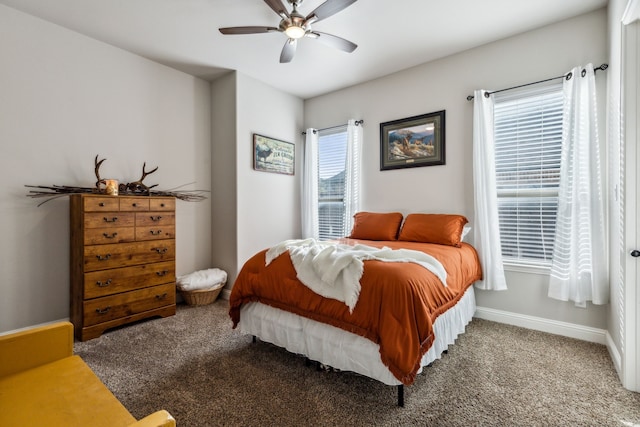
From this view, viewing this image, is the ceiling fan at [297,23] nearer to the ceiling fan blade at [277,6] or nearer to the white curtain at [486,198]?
the ceiling fan blade at [277,6]

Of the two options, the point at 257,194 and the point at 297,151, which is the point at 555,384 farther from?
the point at 297,151

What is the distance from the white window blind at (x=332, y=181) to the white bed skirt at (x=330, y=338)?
2.10 meters

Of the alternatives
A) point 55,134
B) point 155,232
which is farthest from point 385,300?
point 55,134

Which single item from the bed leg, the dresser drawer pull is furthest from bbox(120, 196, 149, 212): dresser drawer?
the bed leg

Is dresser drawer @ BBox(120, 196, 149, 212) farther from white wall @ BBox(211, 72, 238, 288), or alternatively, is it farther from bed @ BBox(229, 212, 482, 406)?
bed @ BBox(229, 212, 482, 406)

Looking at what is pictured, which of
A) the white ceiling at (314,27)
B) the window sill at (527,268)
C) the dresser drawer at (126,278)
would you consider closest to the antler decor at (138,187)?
the dresser drawer at (126,278)

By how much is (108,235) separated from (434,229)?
305 centimetres

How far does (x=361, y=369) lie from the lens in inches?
68.5

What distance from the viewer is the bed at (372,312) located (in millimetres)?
1588

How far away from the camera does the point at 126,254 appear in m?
2.78

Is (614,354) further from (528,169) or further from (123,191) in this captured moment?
(123,191)

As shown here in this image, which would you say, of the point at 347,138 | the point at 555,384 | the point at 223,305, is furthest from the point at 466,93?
the point at 223,305

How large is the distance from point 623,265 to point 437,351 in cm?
128

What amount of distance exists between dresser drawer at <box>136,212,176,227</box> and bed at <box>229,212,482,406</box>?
1279 millimetres
